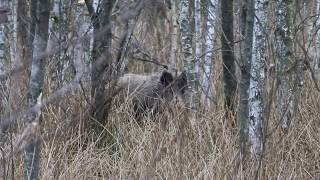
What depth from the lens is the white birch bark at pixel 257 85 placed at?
4.48 m

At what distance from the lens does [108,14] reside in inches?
225

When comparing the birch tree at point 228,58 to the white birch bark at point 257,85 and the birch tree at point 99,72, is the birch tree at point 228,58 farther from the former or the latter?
the birch tree at point 99,72

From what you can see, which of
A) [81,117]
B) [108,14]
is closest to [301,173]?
[81,117]

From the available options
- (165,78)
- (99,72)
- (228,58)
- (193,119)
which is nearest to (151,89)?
(165,78)

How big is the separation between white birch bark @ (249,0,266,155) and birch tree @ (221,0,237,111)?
902mm

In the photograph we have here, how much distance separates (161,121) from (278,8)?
134 cm

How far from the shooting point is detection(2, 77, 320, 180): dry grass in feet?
14.3

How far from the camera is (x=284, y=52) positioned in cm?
534

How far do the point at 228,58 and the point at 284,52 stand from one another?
0.96 meters

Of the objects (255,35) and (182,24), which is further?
(182,24)

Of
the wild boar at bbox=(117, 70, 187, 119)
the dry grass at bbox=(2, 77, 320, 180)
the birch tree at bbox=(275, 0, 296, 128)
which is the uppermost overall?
the birch tree at bbox=(275, 0, 296, 128)

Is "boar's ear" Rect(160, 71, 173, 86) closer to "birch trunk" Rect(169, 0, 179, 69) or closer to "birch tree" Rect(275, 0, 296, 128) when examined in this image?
"birch trunk" Rect(169, 0, 179, 69)

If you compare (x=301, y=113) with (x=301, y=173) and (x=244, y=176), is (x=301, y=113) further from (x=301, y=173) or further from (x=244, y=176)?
(x=244, y=176)

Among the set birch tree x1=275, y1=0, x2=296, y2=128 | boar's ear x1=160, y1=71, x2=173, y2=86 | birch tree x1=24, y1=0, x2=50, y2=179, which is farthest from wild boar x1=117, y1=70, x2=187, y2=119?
birch tree x1=24, y1=0, x2=50, y2=179
